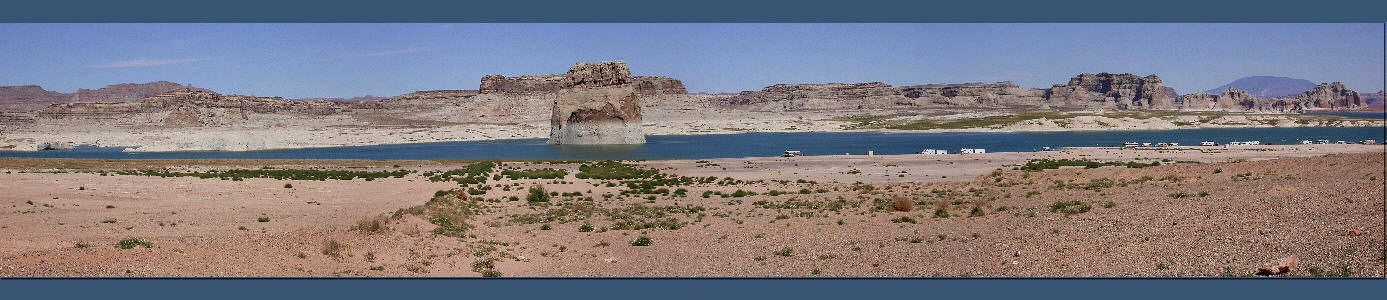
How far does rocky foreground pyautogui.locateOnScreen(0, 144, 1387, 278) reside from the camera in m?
13.8

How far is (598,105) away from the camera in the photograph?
266ft

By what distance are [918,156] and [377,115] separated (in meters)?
165

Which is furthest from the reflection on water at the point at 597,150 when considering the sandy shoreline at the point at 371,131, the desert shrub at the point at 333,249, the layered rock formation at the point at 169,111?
the layered rock formation at the point at 169,111

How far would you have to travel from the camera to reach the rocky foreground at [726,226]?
13750 millimetres

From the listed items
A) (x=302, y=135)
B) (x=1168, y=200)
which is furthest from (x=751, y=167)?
(x=302, y=135)

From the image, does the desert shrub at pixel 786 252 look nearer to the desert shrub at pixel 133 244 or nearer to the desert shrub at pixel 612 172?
the desert shrub at pixel 133 244

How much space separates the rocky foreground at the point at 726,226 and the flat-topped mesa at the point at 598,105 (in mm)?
45505

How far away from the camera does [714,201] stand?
28594 mm

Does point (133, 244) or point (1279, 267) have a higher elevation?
point (133, 244)

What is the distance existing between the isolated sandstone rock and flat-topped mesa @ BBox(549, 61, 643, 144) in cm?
7056

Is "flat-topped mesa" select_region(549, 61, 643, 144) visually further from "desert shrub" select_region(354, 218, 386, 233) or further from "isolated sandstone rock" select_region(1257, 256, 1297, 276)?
"isolated sandstone rock" select_region(1257, 256, 1297, 276)

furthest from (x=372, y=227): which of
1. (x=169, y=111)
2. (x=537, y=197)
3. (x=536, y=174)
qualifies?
(x=169, y=111)

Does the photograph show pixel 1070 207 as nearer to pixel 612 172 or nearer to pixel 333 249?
pixel 333 249

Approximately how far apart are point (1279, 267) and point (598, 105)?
7110cm
